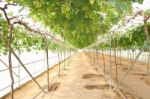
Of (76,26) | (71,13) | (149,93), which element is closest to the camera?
(71,13)

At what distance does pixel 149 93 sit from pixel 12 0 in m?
10.9

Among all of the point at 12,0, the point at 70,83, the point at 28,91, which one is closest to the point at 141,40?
the point at 70,83

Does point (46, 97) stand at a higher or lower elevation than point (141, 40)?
lower

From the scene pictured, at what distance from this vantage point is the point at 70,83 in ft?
64.5

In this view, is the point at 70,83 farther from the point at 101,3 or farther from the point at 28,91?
the point at 101,3

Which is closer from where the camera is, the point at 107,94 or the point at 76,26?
the point at 76,26

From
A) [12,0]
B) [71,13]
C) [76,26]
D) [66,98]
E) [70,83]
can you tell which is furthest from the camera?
[70,83]

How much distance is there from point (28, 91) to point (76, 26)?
29.2 feet

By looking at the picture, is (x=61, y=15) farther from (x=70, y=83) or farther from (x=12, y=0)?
(x=70, y=83)

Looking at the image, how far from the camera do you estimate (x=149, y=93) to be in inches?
687

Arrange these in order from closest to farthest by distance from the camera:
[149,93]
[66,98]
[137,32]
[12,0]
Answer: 1. [12,0]
2. [66,98]
3. [149,93]
4. [137,32]

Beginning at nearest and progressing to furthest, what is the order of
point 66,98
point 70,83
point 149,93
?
1. point 66,98
2. point 149,93
3. point 70,83

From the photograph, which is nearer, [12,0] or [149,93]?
[12,0]

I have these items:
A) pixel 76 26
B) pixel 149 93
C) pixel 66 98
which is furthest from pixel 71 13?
pixel 149 93
